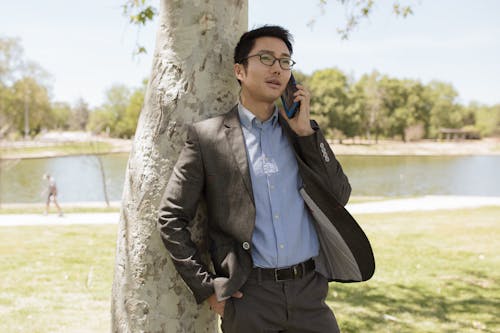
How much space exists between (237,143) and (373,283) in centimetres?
535

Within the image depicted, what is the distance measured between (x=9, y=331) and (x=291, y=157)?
408cm

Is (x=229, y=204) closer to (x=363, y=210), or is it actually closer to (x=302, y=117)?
(x=302, y=117)

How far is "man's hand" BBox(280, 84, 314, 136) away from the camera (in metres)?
2.54

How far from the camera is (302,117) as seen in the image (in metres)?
2.55

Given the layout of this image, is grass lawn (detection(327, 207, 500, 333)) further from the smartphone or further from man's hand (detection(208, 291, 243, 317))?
the smartphone

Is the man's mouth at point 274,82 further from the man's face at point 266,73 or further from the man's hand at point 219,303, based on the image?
the man's hand at point 219,303

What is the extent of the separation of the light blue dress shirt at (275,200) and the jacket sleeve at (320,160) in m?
0.08

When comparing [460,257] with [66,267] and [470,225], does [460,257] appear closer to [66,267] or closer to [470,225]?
[470,225]

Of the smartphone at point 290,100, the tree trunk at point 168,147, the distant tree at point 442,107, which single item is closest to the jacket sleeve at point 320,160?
the smartphone at point 290,100

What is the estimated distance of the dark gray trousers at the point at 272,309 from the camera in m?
2.38

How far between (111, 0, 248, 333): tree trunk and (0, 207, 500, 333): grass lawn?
270 centimetres

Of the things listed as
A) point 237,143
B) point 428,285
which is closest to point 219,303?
point 237,143

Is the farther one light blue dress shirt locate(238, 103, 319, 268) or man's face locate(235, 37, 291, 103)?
man's face locate(235, 37, 291, 103)

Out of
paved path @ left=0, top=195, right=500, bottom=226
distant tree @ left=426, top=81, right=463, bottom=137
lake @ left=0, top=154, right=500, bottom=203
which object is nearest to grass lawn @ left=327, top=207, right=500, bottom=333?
paved path @ left=0, top=195, right=500, bottom=226
